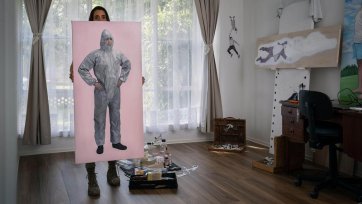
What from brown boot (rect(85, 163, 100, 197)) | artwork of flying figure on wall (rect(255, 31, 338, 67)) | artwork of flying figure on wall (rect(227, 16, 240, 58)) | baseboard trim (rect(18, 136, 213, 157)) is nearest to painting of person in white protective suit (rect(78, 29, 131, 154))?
brown boot (rect(85, 163, 100, 197))

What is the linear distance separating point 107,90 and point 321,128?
1.90 m

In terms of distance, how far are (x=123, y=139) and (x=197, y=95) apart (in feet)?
8.07

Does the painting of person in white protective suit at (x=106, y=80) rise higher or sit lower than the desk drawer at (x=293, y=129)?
higher

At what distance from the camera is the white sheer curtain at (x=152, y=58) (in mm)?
4164

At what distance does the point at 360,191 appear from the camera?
271 cm

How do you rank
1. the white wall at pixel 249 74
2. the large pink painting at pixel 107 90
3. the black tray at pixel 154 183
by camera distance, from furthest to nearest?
the white wall at pixel 249 74 < the black tray at pixel 154 183 < the large pink painting at pixel 107 90

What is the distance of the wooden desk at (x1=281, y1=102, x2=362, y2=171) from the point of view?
2.63 meters

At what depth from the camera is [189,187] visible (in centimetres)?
305

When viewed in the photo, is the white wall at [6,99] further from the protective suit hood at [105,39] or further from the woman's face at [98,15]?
the woman's face at [98,15]

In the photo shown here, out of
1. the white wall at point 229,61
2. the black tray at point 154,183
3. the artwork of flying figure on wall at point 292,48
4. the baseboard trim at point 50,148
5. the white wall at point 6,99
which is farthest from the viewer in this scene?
the white wall at point 229,61

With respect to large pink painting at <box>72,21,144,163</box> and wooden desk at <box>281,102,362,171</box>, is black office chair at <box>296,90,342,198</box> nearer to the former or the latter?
wooden desk at <box>281,102,362,171</box>

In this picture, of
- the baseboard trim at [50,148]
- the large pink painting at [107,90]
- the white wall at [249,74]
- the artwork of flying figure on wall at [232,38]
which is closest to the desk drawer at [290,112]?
the white wall at [249,74]

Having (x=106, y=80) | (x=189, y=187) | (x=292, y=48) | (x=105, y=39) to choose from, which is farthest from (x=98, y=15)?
(x=292, y=48)

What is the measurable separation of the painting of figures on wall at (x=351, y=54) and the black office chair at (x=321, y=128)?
1.99 ft
